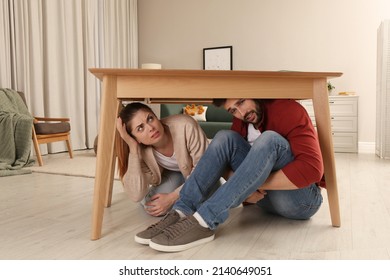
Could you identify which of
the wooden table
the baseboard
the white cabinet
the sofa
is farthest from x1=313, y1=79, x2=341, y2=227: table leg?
the baseboard

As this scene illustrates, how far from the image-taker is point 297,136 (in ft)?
4.48

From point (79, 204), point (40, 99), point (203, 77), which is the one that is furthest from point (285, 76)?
point (40, 99)

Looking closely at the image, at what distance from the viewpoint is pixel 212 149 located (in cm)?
141

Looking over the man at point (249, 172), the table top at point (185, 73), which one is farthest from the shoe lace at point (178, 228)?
the table top at point (185, 73)

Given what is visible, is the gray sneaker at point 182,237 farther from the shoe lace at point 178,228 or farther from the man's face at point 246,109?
the man's face at point 246,109

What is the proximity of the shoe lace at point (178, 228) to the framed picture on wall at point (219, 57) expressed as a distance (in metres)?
4.67

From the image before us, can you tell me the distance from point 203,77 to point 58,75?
4005 millimetres

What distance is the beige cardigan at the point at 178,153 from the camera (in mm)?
1591

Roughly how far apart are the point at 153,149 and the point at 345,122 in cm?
377

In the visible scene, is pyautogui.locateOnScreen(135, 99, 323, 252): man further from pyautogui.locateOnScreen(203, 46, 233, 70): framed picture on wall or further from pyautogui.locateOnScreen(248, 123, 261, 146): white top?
pyautogui.locateOnScreen(203, 46, 233, 70): framed picture on wall

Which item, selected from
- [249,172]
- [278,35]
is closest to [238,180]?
[249,172]
